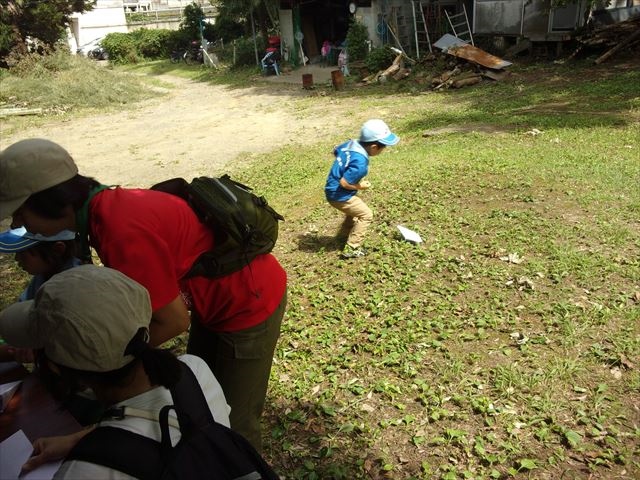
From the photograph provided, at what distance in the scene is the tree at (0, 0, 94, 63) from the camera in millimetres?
23000

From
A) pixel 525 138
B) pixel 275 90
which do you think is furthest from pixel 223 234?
pixel 275 90

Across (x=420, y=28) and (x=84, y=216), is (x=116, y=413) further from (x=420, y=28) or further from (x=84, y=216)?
(x=420, y=28)

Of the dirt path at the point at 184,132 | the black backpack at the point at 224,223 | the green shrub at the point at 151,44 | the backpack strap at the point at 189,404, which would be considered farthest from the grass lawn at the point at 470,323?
the green shrub at the point at 151,44

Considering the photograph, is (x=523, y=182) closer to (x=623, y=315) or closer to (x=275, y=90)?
(x=623, y=315)

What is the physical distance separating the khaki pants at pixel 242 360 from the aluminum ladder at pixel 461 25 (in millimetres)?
18399

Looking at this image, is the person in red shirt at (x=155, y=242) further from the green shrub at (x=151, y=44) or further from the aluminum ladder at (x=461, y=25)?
the green shrub at (x=151, y=44)

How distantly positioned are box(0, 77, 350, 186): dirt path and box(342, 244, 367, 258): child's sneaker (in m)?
5.05

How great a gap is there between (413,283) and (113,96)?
744 inches

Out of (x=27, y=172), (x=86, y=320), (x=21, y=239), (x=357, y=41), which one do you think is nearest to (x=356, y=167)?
(x=21, y=239)

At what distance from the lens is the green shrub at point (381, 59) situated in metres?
18.2

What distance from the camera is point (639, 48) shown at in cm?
1453

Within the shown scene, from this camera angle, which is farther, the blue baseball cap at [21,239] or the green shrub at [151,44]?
the green shrub at [151,44]

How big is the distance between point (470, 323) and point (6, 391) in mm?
3266

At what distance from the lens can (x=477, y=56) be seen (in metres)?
15.6
